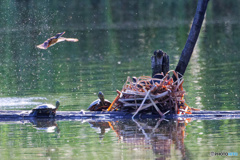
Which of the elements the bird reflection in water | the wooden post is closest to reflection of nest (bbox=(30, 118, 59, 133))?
the bird reflection in water

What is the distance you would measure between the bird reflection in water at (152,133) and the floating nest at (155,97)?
1.03 ft

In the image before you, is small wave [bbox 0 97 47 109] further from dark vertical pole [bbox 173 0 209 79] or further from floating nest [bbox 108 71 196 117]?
dark vertical pole [bbox 173 0 209 79]

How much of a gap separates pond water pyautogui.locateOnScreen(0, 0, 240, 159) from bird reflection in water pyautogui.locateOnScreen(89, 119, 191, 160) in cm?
2

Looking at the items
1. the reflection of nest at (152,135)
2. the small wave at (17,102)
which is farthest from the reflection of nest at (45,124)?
the small wave at (17,102)

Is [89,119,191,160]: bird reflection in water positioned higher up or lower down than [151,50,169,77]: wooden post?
lower down

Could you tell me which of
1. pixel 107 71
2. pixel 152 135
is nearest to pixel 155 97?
pixel 152 135

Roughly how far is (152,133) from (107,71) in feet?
29.9

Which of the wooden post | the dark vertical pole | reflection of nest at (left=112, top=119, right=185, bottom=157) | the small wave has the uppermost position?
the dark vertical pole

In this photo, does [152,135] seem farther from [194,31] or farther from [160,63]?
[194,31]

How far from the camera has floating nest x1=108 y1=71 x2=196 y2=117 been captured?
10688 mm

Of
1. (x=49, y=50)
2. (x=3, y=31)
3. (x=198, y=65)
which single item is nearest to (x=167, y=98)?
(x=198, y=65)

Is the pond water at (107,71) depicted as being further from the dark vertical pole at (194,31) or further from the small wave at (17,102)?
the dark vertical pole at (194,31)

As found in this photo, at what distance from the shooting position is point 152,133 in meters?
9.63

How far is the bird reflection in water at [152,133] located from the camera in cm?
858
